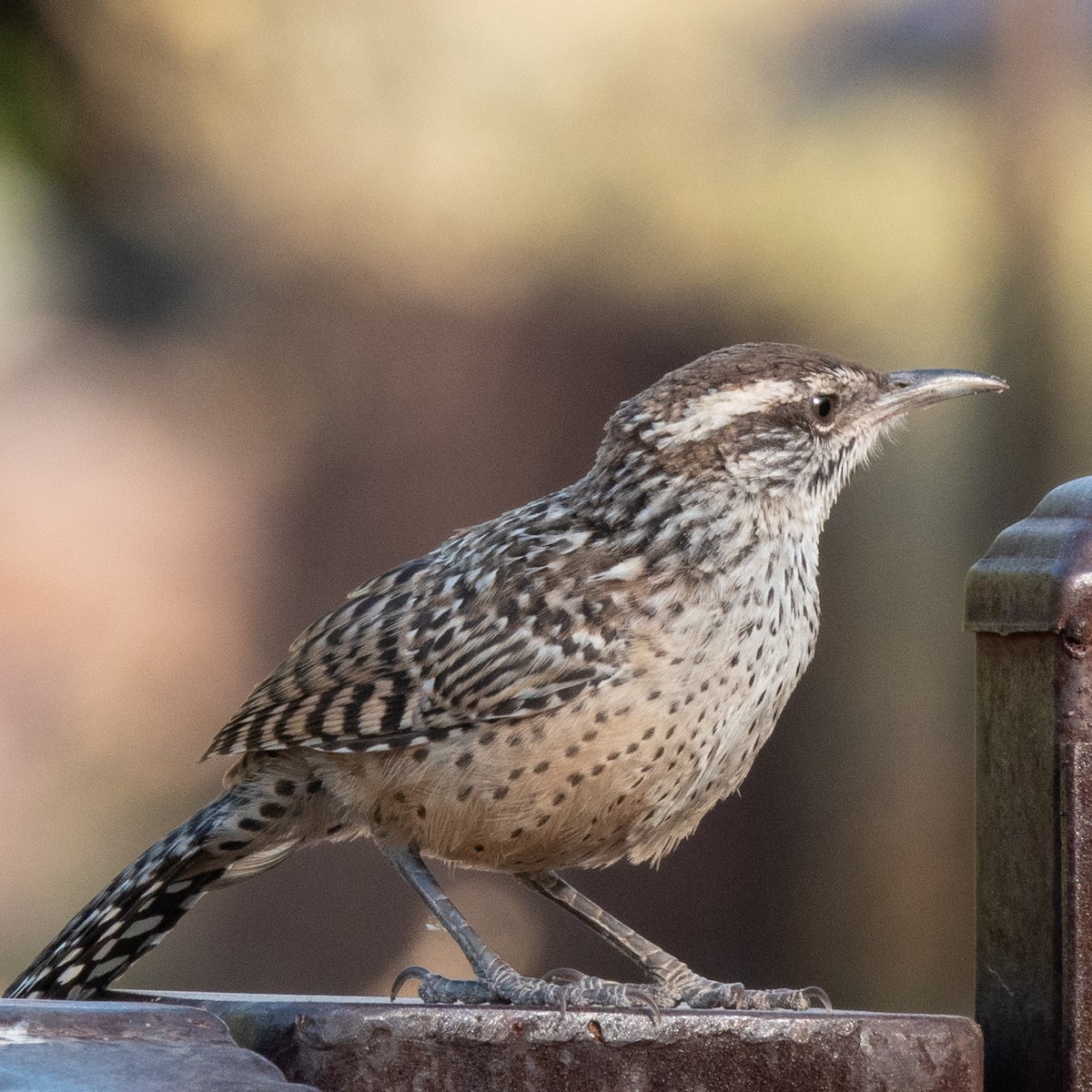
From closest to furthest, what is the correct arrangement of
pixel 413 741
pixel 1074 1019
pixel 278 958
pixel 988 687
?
1. pixel 1074 1019
2. pixel 988 687
3. pixel 413 741
4. pixel 278 958

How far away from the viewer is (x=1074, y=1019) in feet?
8.39

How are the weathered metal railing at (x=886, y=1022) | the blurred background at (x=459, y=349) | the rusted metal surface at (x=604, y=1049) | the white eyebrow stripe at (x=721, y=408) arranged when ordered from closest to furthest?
1. the weathered metal railing at (x=886, y=1022)
2. the rusted metal surface at (x=604, y=1049)
3. the white eyebrow stripe at (x=721, y=408)
4. the blurred background at (x=459, y=349)

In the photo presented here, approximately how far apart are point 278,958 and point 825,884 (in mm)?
1789

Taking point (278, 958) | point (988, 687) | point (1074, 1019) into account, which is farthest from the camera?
point (278, 958)

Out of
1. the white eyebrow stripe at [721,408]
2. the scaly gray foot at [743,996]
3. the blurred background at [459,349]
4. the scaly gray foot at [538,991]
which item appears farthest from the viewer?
the blurred background at [459,349]

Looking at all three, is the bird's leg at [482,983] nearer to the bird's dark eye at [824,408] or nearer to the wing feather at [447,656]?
the wing feather at [447,656]

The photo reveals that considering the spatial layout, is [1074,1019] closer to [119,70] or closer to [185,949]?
[185,949]

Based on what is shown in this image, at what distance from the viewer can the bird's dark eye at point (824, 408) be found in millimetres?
3287

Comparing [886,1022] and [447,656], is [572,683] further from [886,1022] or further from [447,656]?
[886,1022]

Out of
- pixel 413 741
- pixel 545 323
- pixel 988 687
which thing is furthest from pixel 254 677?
pixel 988 687

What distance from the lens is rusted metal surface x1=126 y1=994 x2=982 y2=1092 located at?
7.55ft

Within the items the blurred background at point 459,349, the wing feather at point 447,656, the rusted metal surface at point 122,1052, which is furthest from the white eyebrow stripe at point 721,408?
the blurred background at point 459,349

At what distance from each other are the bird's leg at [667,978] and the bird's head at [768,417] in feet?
2.63

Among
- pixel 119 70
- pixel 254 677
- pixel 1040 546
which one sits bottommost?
pixel 254 677
